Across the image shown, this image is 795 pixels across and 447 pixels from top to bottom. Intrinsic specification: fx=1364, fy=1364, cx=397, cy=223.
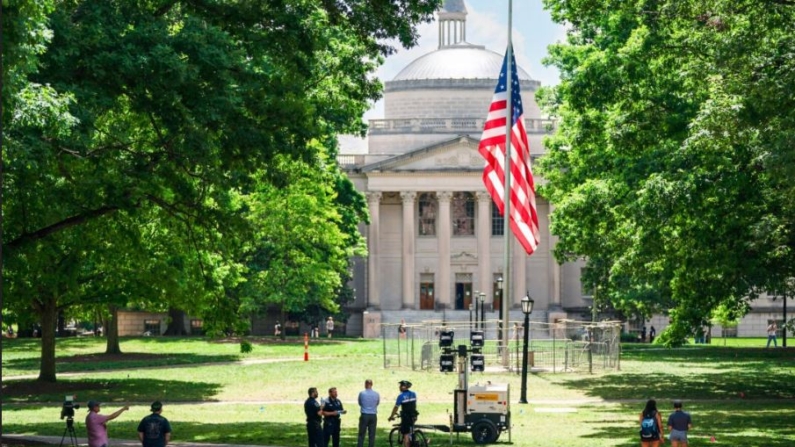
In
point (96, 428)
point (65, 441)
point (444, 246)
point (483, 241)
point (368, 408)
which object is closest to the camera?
point (96, 428)

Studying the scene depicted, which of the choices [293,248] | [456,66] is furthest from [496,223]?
[293,248]

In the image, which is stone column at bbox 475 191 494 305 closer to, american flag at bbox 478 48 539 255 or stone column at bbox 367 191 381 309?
stone column at bbox 367 191 381 309

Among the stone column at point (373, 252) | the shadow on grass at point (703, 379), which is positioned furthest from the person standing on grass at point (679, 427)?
the stone column at point (373, 252)

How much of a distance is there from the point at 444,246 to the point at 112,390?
62.1 meters

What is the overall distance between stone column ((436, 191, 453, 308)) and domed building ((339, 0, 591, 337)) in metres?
0.07

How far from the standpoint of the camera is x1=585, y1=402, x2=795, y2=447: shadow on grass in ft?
84.5

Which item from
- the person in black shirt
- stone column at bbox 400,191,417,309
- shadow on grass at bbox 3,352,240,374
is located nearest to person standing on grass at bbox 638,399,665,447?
the person in black shirt

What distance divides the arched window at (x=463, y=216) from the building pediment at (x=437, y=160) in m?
4.00

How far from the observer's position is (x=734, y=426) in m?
28.8

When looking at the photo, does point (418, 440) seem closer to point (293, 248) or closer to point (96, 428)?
point (96, 428)

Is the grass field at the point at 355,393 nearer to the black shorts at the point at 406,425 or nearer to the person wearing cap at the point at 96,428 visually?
the black shorts at the point at 406,425

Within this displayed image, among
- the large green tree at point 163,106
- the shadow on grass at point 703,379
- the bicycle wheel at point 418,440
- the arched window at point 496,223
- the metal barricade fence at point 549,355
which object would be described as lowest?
the bicycle wheel at point 418,440

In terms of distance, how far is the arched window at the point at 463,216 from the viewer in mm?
103812

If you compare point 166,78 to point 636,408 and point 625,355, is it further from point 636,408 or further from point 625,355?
point 625,355
